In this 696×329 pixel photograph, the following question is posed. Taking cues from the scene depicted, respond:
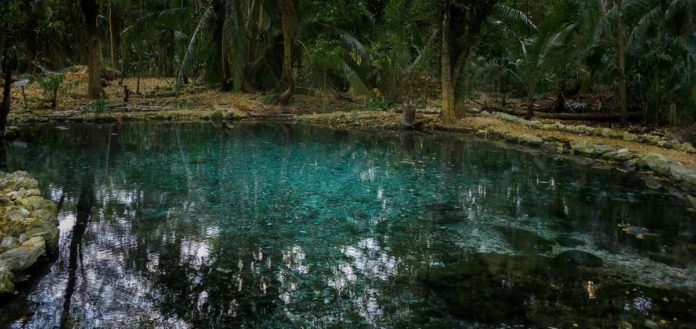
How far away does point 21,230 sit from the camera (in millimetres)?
5008

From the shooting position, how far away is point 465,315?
401 centimetres

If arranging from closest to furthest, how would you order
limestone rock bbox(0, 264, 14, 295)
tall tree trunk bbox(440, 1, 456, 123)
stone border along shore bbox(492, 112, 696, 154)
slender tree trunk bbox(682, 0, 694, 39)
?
limestone rock bbox(0, 264, 14, 295) → stone border along shore bbox(492, 112, 696, 154) → slender tree trunk bbox(682, 0, 694, 39) → tall tree trunk bbox(440, 1, 456, 123)

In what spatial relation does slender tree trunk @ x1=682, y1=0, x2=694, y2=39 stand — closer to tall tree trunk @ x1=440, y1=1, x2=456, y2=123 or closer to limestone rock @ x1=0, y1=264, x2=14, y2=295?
tall tree trunk @ x1=440, y1=1, x2=456, y2=123

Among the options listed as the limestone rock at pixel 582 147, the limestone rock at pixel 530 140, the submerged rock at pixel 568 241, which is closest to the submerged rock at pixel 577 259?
the submerged rock at pixel 568 241

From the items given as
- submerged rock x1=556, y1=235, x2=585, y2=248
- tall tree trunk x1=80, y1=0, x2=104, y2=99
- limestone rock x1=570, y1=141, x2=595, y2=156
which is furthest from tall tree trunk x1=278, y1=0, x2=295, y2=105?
submerged rock x1=556, y1=235, x2=585, y2=248

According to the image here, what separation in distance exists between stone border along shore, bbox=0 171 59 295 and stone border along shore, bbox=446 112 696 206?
820cm

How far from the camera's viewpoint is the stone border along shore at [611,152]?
8.52 metres

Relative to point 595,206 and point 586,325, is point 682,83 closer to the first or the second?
point 595,206

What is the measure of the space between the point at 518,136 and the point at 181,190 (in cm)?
857

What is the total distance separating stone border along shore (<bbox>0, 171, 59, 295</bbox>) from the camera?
434cm

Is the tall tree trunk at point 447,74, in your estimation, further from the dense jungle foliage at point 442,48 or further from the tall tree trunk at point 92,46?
the tall tree trunk at point 92,46

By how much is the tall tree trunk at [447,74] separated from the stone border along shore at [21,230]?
35.3 feet

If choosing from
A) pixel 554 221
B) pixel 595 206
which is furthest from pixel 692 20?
pixel 554 221

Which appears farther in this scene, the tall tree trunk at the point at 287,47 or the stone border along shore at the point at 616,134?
the tall tree trunk at the point at 287,47
